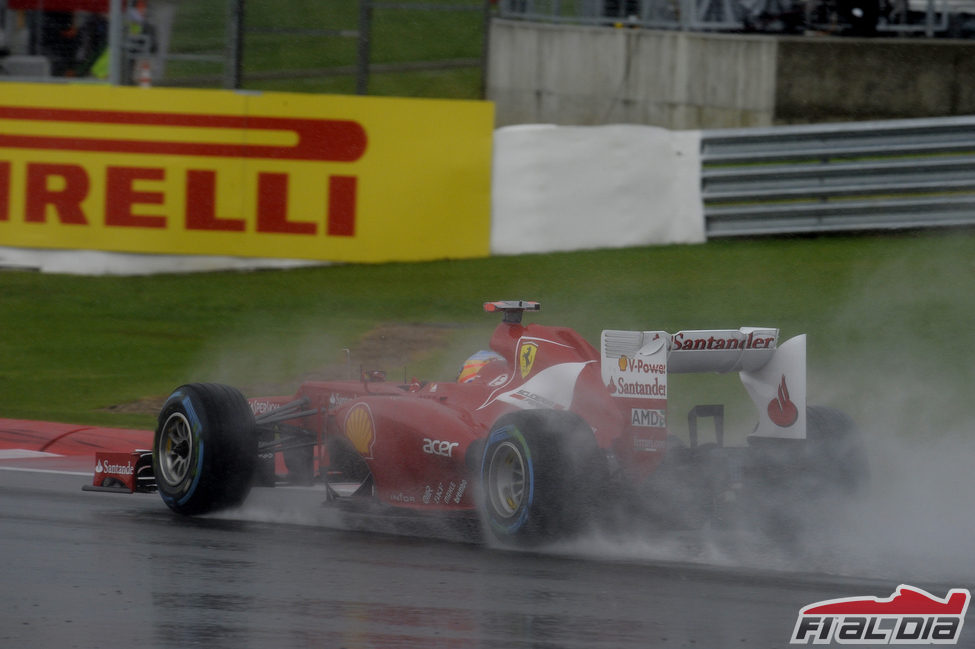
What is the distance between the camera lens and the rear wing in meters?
6.93

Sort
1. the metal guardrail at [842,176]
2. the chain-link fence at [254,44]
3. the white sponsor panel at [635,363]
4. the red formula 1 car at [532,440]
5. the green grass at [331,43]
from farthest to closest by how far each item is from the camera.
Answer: the green grass at [331,43] < the chain-link fence at [254,44] < the metal guardrail at [842,176] < the white sponsor panel at [635,363] < the red formula 1 car at [532,440]

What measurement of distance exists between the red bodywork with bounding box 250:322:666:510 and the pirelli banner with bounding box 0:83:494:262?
7053 mm

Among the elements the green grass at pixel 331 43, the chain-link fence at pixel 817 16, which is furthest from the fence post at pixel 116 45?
the chain-link fence at pixel 817 16

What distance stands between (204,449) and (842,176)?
8887mm

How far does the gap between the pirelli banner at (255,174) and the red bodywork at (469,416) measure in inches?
278

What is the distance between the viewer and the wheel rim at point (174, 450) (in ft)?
25.7

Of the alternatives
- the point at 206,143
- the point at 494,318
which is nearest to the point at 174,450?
the point at 494,318

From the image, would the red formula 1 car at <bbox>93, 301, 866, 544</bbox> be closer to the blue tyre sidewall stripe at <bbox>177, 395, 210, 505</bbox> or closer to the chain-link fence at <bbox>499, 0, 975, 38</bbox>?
the blue tyre sidewall stripe at <bbox>177, 395, 210, 505</bbox>

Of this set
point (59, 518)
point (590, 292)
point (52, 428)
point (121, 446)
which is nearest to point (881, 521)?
point (59, 518)

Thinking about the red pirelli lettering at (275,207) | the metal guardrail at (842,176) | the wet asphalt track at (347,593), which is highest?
the metal guardrail at (842,176)

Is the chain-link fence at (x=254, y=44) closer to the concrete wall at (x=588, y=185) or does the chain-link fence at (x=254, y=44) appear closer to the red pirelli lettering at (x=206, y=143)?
the red pirelli lettering at (x=206, y=143)

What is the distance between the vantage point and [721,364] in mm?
7309

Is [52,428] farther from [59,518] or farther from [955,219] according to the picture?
[955,219]

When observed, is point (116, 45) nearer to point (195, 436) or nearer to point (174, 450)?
point (174, 450)
